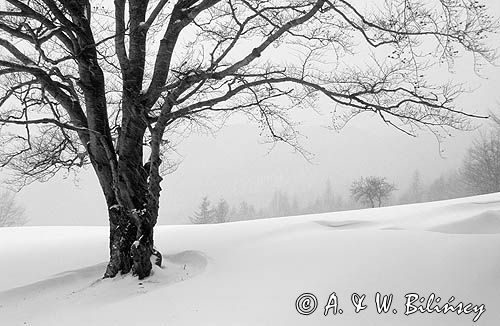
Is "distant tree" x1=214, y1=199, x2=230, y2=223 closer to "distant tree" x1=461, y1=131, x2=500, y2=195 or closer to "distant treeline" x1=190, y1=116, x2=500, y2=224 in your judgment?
"distant treeline" x1=190, y1=116, x2=500, y2=224

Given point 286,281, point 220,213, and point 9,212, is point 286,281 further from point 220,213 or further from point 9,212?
point 9,212

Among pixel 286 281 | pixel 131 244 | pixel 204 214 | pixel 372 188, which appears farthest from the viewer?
pixel 204 214

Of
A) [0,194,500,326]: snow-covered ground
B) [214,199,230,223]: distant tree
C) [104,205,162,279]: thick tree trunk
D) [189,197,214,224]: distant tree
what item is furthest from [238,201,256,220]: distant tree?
[104,205,162,279]: thick tree trunk

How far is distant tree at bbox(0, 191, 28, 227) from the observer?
1367 inches

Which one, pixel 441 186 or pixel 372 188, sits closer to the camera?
pixel 372 188

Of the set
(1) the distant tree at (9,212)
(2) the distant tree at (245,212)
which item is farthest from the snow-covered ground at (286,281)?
(2) the distant tree at (245,212)

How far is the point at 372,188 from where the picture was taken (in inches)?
1196

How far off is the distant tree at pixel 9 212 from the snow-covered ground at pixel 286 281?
111ft

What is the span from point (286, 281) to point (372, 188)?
2837cm

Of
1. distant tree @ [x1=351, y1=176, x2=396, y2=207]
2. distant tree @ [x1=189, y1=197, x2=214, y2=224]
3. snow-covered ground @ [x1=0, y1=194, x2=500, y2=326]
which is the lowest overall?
snow-covered ground @ [x1=0, y1=194, x2=500, y2=326]

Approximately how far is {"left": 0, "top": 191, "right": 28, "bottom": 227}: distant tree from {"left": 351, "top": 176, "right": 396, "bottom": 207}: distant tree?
1243 inches

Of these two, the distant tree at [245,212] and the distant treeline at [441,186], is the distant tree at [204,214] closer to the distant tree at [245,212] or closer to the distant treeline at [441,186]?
the distant treeline at [441,186]

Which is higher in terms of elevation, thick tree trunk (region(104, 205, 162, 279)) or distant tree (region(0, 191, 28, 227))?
distant tree (region(0, 191, 28, 227))

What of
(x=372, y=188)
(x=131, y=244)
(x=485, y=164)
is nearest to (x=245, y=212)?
(x=372, y=188)
